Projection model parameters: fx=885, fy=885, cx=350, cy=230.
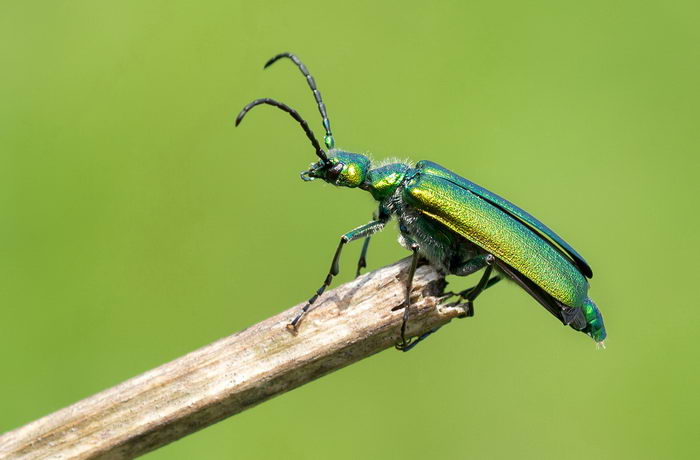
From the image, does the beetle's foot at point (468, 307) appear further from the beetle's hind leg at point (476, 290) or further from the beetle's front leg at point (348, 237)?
the beetle's front leg at point (348, 237)

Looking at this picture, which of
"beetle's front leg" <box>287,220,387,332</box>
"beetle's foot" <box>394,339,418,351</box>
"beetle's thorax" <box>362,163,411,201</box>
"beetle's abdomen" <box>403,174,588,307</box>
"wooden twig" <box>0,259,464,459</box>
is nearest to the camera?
"wooden twig" <box>0,259,464,459</box>

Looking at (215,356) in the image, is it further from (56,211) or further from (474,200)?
(56,211)

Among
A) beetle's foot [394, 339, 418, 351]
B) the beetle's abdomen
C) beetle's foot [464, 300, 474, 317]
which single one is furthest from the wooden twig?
the beetle's abdomen

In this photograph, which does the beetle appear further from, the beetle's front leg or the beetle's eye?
the beetle's eye

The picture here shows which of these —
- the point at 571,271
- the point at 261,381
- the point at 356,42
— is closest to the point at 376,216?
the point at 571,271

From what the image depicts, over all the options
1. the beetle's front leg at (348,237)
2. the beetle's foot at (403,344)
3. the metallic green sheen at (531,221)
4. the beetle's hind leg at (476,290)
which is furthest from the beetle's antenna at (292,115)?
the beetle's foot at (403,344)
